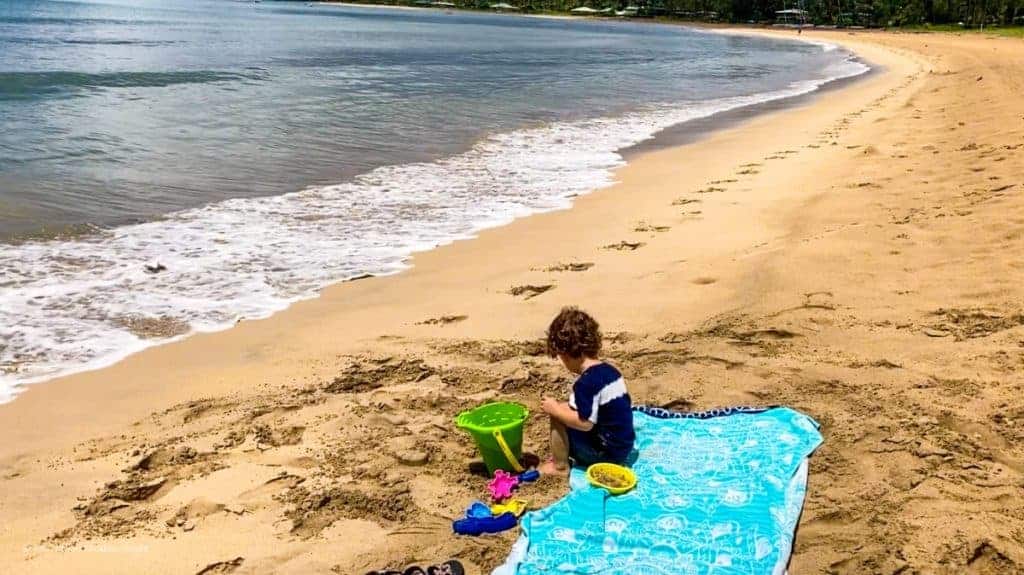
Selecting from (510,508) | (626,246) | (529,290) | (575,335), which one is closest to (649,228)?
(626,246)

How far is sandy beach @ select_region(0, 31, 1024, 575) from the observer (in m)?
3.70

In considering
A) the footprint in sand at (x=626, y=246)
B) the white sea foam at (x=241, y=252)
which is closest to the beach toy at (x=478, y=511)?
the white sea foam at (x=241, y=252)

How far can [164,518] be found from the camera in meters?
3.92

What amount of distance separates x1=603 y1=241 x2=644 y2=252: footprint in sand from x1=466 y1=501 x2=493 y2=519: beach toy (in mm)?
4863

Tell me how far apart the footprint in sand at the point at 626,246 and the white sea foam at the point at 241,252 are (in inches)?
72.2

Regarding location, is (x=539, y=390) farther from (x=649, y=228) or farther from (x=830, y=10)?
(x=830, y=10)

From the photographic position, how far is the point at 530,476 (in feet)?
14.0

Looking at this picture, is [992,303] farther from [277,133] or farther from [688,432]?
[277,133]

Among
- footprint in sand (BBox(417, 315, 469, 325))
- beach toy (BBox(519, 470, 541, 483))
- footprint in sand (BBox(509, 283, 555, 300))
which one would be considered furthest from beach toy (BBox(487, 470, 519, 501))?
footprint in sand (BBox(509, 283, 555, 300))

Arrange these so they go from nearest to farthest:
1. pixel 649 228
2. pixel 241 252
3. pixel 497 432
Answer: pixel 497 432 < pixel 241 252 < pixel 649 228

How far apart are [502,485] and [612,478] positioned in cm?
59

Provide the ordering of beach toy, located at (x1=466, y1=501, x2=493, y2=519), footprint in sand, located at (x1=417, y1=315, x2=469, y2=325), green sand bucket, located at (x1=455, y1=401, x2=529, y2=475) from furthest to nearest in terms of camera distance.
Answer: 1. footprint in sand, located at (x1=417, y1=315, x2=469, y2=325)
2. green sand bucket, located at (x1=455, y1=401, x2=529, y2=475)
3. beach toy, located at (x1=466, y1=501, x2=493, y2=519)

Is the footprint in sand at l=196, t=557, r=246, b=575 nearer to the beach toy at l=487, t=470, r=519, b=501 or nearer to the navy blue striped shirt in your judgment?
the beach toy at l=487, t=470, r=519, b=501

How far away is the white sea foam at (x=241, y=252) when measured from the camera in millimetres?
6328
